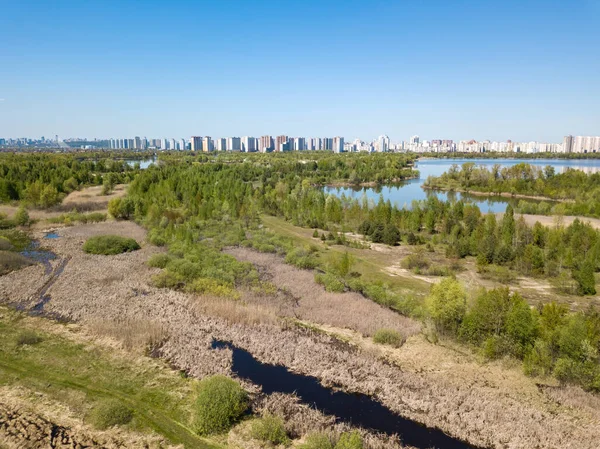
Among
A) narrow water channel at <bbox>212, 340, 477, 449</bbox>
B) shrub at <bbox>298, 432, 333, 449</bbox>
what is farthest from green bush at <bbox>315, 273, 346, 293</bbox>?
shrub at <bbox>298, 432, 333, 449</bbox>

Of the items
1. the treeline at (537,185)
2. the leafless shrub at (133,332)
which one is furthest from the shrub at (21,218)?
the treeline at (537,185)

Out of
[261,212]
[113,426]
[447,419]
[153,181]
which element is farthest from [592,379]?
[153,181]

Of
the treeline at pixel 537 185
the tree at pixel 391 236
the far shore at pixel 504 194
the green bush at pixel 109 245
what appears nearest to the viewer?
the green bush at pixel 109 245

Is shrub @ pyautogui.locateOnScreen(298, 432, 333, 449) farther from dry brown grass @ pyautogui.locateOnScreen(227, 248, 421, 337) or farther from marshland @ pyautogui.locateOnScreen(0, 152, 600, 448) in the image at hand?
dry brown grass @ pyautogui.locateOnScreen(227, 248, 421, 337)

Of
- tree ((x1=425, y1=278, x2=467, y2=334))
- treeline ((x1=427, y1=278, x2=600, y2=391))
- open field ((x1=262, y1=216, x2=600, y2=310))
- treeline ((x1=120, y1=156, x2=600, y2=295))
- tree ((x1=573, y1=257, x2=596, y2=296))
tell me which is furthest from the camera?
treeline ((x1=120, y1=156, x2=600, y2=295))

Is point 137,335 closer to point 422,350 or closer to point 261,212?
point 422,350

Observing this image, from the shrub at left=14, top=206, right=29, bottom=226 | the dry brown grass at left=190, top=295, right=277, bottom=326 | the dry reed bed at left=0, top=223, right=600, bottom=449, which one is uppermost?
the shrub at left=14, top=206, right=29, bottom=226

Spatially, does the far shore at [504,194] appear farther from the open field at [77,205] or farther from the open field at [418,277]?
the open field at [77,205]
